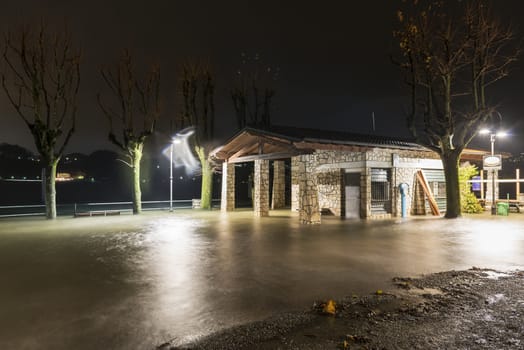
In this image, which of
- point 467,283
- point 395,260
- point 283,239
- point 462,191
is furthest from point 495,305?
point 462,191

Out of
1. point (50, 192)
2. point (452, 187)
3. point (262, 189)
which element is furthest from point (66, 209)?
point (452, 187)

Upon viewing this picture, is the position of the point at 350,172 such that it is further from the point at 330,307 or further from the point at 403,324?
Result: the point at 403,324

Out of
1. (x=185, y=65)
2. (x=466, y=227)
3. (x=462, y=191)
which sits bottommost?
(x=466, y=227)

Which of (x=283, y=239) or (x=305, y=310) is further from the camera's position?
(x=283, y=239)

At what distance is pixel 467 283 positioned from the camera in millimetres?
5914

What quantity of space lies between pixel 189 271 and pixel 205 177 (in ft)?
54.9

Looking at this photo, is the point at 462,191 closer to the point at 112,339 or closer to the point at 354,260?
the point at 354,260

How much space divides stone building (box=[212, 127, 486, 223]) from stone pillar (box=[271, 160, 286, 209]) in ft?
13.1

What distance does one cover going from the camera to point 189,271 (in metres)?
7.01

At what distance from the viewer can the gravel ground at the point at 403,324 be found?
375cm

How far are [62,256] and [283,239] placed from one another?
599 cm

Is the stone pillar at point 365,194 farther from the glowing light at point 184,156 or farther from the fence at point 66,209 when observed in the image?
the glowing light at point 184,156

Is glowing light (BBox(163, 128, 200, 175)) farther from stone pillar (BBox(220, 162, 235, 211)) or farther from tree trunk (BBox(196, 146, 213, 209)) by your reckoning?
stone pillar (BBox(220, 162, 235, 211))

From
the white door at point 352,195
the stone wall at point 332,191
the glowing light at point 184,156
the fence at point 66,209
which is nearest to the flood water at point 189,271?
the white door at point 352,195
